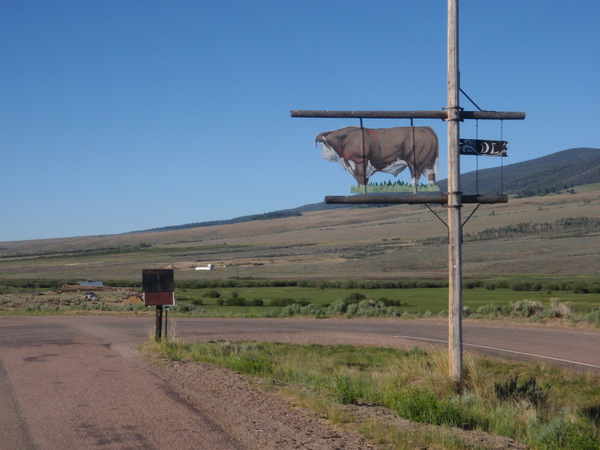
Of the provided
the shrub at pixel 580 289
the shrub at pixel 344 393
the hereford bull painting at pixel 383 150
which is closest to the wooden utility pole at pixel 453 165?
the hereford bull painting at pixel 383 150

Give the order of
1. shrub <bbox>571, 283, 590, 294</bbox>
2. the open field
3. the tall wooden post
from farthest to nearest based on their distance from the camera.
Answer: the open field
shrub <bbox>571, 283, 590, 294</bbox>
the tall wooden post

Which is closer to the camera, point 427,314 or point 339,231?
point 427,314

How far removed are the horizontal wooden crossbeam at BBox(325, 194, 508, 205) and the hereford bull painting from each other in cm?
38

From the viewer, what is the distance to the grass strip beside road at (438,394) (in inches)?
345

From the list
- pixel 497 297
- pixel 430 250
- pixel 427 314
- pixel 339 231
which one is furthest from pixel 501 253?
pixel 339 231

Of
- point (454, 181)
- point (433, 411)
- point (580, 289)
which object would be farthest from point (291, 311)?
point (580, 289)

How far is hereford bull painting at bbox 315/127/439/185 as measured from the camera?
1198cm

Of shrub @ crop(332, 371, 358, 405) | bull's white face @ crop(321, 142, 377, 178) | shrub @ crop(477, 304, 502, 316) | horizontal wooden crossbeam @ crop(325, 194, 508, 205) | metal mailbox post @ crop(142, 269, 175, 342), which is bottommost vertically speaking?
shrub @ crop(477, 304, 502, 316)

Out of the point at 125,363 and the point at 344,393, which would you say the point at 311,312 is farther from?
the point at 344,393

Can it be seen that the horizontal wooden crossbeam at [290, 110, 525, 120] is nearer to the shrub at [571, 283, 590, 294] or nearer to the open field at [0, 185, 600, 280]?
the open field at [0, 185, 600, 280]

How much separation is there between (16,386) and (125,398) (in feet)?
7.70

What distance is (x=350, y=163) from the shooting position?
12.0m

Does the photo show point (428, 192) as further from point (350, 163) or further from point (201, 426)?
point (201, 426)

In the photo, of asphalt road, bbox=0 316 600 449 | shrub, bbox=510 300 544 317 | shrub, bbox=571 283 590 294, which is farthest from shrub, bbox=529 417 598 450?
shrub, bbox=571 283 590 294
